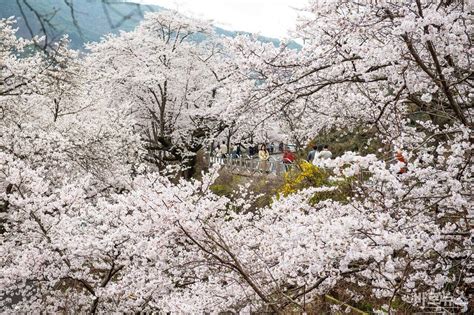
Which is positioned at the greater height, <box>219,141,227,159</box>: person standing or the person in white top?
the person in white top

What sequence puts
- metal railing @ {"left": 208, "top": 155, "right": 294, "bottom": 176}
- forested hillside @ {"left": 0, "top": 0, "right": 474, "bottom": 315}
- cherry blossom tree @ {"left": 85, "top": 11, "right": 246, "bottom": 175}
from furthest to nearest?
cherry blossom tree @ {"left": 85, "top": 11, "right": 246, "bottom": 175}, metal railing @ {"left": 208, "top": 155, "right": 294, "bottom": 176}, forested hillside @ {"left": 0, "top": 0, "right": 474, "bottom": 315}

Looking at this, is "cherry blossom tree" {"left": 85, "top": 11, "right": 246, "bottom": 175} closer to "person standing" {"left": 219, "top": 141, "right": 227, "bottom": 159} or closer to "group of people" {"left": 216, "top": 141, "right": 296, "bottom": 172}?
"person standing" {"left": 219, "top": 141, "right": 227, "bottom": 159}

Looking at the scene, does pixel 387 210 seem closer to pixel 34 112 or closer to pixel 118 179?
pixel 118 179

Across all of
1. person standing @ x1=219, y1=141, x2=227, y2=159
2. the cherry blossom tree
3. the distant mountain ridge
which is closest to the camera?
the distant mountain ridge

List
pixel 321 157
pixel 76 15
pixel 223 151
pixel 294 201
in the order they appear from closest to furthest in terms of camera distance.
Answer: pixel 76 15 < pixel 321 157 < pixel 294 201 < pixel 223 151

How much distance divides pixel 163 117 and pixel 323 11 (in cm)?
1470

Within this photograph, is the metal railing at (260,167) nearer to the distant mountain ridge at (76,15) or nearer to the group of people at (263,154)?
the group of people at (263,154)

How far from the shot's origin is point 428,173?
2.94m

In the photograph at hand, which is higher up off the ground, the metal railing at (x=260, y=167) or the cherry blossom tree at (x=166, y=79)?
the cherry blossom tree at (x=166, y=79)

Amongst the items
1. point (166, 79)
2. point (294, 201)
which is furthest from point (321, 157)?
point (166, 79)

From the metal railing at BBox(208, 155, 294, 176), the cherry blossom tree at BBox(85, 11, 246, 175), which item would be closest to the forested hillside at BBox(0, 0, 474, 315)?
the metal railing at BBox(208, 155, 294, 176)

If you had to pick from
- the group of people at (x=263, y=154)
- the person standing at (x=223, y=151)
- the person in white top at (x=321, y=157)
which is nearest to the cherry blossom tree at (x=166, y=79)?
the person standing at (x=223, y=151)

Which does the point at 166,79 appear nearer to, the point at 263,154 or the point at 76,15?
the point at 263,154

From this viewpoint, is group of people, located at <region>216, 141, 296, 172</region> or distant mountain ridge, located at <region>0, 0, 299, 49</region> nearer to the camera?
distant mountain ridge, located at <region>0, 0, 299, 49</region>
